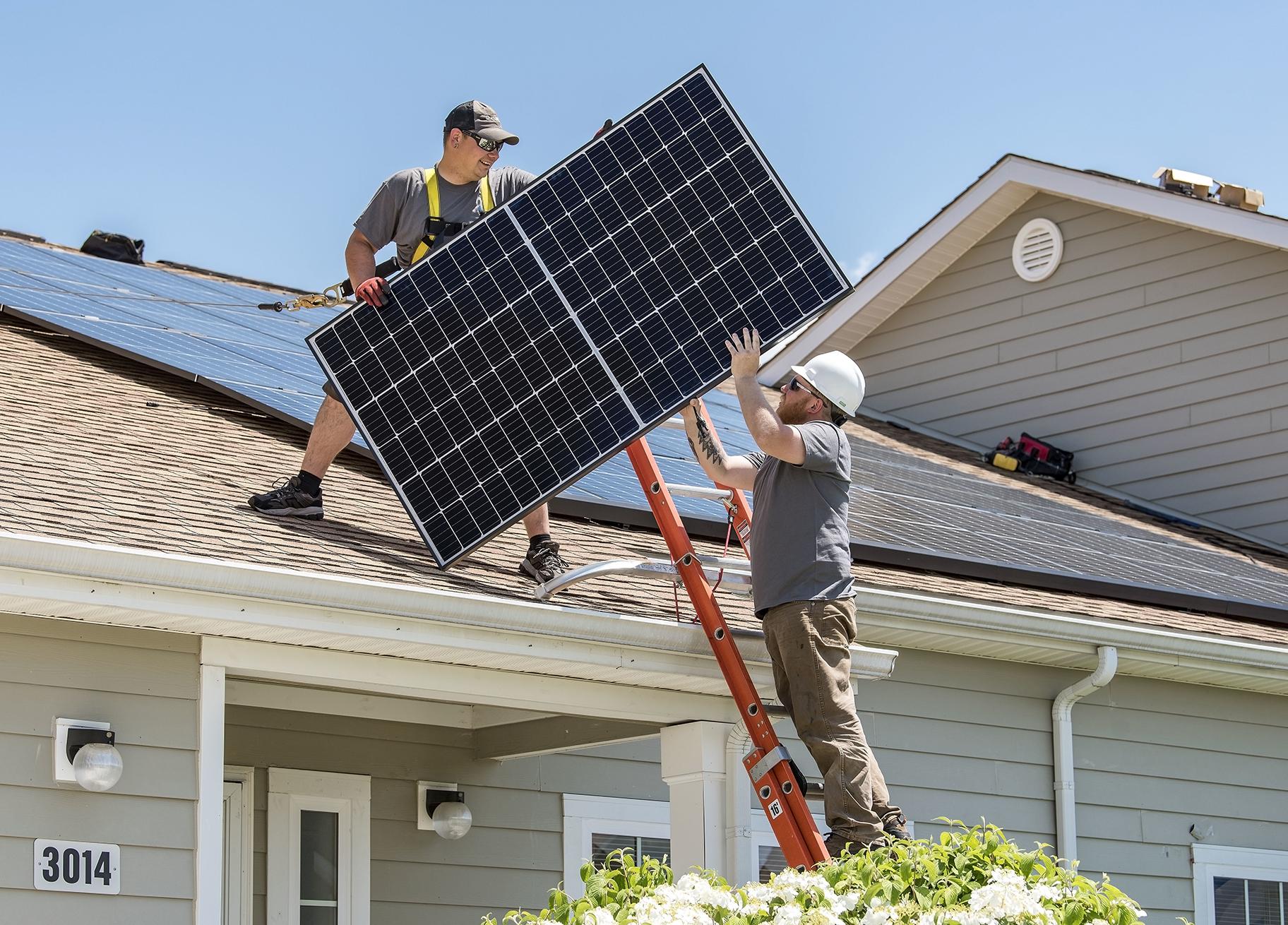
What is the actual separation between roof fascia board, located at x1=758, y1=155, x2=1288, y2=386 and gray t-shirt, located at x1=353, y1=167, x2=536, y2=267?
230 inches

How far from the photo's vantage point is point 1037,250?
1532cm

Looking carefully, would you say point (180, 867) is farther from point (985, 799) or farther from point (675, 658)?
point (985, 799)

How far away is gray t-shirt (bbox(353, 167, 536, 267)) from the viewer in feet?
25.1

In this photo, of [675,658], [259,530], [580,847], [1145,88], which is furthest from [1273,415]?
[259,530]

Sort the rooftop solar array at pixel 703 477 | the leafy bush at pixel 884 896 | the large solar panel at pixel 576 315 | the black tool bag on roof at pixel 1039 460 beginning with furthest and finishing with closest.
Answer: the black tool bag on roof at pixel 1039 460 → the rooftop solar array at pixel 703 477 → the large solar panel at pixel 576 315 → the leafy bush at pixel 884 896

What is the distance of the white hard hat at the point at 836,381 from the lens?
6801 mm

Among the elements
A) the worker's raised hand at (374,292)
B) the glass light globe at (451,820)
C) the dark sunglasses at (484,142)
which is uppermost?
the dark sunglasses at (484,142)

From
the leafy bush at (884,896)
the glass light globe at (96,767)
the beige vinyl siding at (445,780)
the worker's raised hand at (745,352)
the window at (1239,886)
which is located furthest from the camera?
the window at (1239,886)

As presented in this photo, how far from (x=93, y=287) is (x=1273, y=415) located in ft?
28.8

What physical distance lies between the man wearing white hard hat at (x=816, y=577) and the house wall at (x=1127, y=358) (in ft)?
27.0

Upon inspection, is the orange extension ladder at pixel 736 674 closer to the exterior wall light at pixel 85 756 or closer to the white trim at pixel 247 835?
the exterior wall light at pixel 85 756

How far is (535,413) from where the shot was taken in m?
7.10

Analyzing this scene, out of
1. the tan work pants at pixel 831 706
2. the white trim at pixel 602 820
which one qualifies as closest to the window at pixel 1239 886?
the white trim at pixel 602 820

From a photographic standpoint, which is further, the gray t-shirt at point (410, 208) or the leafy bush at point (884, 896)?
the gray t-shirt at point (410, 208)
